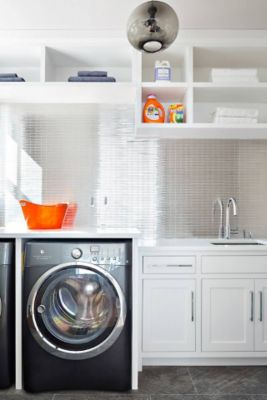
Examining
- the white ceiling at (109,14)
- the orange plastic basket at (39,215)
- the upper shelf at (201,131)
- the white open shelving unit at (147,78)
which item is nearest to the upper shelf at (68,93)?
the white open shelving unit at (147,78)

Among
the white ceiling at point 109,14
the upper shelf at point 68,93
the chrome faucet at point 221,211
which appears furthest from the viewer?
the chrome faucet at point 221,211

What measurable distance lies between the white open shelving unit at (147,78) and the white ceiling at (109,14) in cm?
11

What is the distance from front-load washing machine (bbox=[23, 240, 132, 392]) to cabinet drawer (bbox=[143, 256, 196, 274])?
14.3 inches

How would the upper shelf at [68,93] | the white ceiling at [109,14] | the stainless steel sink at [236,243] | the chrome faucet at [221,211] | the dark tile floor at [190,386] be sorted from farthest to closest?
the chrome faucet at [221,211]
the stainless steel sink at [236,243]
the upper shelf at [68,93]
the white ceiling at [109,14]
the dark tile floor at [190,386]

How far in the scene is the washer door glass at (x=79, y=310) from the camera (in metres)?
2.27

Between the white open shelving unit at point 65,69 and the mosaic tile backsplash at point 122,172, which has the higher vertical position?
the white open shelving unit at point 65,69

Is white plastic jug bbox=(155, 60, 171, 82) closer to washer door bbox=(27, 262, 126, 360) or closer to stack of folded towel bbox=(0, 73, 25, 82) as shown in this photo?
stack of folded towel bbox=(0, 73, 25, 82)

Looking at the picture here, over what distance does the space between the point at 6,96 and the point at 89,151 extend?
30.6 inches

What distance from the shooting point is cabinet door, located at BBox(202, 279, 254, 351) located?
2.63 metres

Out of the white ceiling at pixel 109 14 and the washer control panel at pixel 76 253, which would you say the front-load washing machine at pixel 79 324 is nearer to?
the washer control panel at pixel 76 253

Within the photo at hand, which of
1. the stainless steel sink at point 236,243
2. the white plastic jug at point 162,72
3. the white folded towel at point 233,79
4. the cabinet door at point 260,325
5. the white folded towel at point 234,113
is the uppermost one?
the white plastic jug at point 162,72

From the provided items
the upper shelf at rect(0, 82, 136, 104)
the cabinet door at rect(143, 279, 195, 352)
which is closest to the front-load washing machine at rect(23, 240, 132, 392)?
the cabinet door at rect(143, 279, 195, 352)

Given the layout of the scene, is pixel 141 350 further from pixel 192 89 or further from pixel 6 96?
pixel 6 96

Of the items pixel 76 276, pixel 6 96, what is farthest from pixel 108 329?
pixel 6 96
